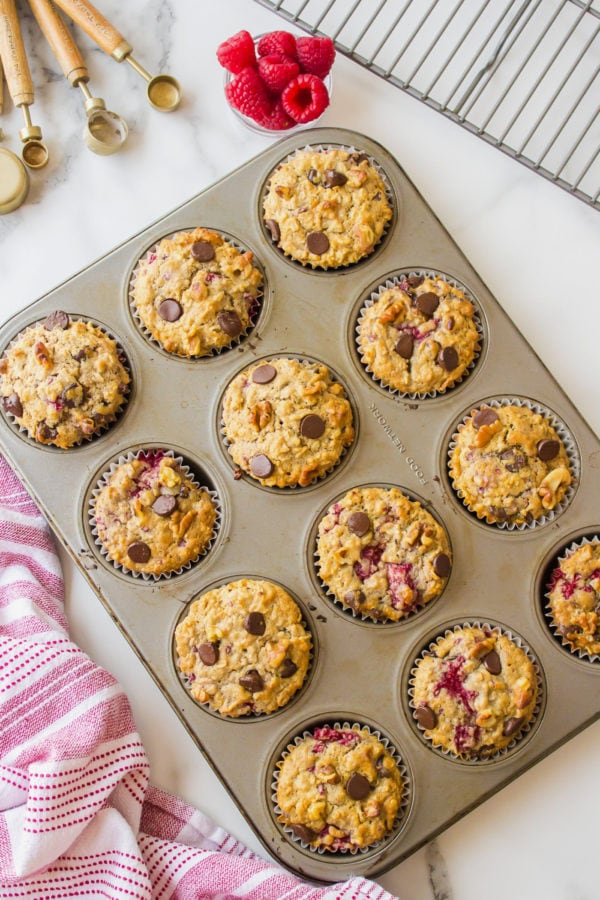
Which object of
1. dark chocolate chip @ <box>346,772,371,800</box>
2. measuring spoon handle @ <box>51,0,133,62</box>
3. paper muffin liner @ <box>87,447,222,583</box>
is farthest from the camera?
measuring spoon handle @ <box>51,0,133,62</box>

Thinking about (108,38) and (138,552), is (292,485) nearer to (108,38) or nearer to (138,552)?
(138,552)

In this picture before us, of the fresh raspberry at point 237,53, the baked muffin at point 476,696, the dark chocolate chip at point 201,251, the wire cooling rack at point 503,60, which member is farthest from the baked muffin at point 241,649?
the wire cooling rack at point 503,60

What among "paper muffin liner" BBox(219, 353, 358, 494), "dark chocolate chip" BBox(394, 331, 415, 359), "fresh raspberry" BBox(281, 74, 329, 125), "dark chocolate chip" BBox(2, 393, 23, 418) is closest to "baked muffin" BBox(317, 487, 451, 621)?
"paper muffin liner" BBox(219, 353, 358, 494)

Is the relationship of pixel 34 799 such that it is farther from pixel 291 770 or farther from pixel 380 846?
pixel 380 846

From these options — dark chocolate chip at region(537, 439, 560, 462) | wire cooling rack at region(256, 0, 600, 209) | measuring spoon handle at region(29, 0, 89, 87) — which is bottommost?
dark chocolate chip at region(537, 439, 560, 462)

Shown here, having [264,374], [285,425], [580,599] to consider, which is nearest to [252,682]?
[285,425]

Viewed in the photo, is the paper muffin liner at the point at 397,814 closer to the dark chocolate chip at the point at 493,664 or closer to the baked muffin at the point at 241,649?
the baked muffin at the point at 241,649

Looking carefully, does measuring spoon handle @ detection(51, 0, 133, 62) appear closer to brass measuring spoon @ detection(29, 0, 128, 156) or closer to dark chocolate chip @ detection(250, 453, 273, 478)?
brass measuring spoon @ detection(29, 0, 128, 156)
